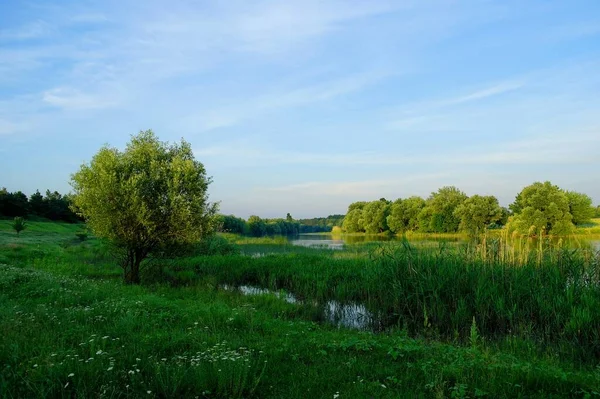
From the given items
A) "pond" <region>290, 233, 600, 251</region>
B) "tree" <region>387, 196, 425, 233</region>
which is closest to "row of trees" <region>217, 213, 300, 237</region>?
"pond" <region>290, 233, 600, 251</region>

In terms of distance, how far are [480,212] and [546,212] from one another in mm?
18298

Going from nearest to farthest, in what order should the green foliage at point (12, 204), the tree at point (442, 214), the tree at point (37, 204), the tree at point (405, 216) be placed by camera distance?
1. the green foliage at point (12, 204)
2. the tree at point (37, 204)
3. the tree at point (442, 214)
4. the tree at point (405, 216)

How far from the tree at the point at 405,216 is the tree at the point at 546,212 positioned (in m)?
38.5

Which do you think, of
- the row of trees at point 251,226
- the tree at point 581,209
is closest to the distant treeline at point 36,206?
the row of trees at point 251,226

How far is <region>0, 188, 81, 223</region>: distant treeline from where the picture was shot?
2645 inches

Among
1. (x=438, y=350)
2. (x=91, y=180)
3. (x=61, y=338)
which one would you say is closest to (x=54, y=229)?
(x=91, y=180)

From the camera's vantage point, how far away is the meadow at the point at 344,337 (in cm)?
580

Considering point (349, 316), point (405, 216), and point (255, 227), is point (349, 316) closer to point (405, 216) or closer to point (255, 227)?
point (405, 216)

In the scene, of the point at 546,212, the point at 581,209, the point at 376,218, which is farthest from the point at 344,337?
the point at 376,218

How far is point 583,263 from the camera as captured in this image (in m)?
12.1

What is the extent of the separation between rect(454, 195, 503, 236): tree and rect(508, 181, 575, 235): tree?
44.4 ft

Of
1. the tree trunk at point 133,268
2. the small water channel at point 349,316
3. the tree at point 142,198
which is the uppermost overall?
the tree at point 142,198

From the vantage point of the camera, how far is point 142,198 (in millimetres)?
18859

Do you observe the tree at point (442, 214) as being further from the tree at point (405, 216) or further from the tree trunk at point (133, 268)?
the tree trunk at point (133, 268)
